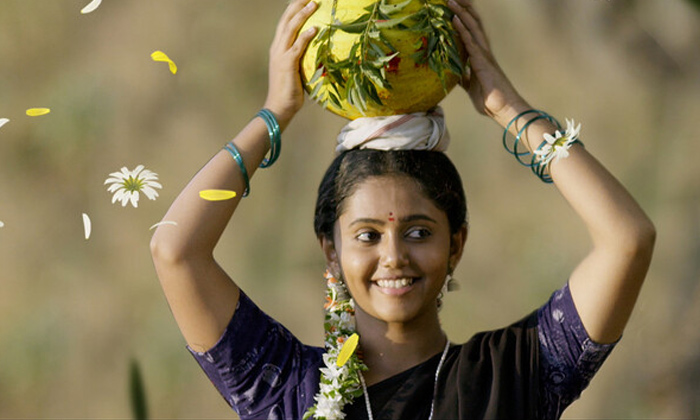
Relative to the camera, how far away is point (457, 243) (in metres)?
3.02

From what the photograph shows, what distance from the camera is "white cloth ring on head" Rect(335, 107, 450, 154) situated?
2883 millimetres

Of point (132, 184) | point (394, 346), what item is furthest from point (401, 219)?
point (132, 184)

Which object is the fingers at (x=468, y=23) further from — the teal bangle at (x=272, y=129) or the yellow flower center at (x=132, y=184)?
the yellow flower center at (x=132, y=184)

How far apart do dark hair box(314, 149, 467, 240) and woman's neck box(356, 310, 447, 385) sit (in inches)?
10.5

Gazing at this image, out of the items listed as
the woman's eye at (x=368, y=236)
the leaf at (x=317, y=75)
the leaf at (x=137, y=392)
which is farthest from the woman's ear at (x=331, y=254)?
the leaf at (x=137, y=392)

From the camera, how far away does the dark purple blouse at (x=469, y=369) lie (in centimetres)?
277

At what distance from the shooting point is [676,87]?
5352 millimetres

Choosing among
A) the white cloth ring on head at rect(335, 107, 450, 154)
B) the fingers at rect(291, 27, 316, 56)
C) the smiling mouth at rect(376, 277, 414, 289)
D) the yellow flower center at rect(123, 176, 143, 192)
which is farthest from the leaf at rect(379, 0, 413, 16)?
the yellow flower center at rect(123, 176, 143, 192)

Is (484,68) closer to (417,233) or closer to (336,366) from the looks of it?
(417,233)

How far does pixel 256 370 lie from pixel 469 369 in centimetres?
55

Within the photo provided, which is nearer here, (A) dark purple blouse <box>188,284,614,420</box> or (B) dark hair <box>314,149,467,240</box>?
(A) dark purple blouse <box>188,284,614,420</box>

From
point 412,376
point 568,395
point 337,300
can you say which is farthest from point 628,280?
point 337,300

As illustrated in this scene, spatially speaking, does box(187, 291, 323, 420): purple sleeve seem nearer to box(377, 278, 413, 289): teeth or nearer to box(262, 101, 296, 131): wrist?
box(377, 278, 413, 289): teeth

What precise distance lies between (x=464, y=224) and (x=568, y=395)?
0.54 meters
